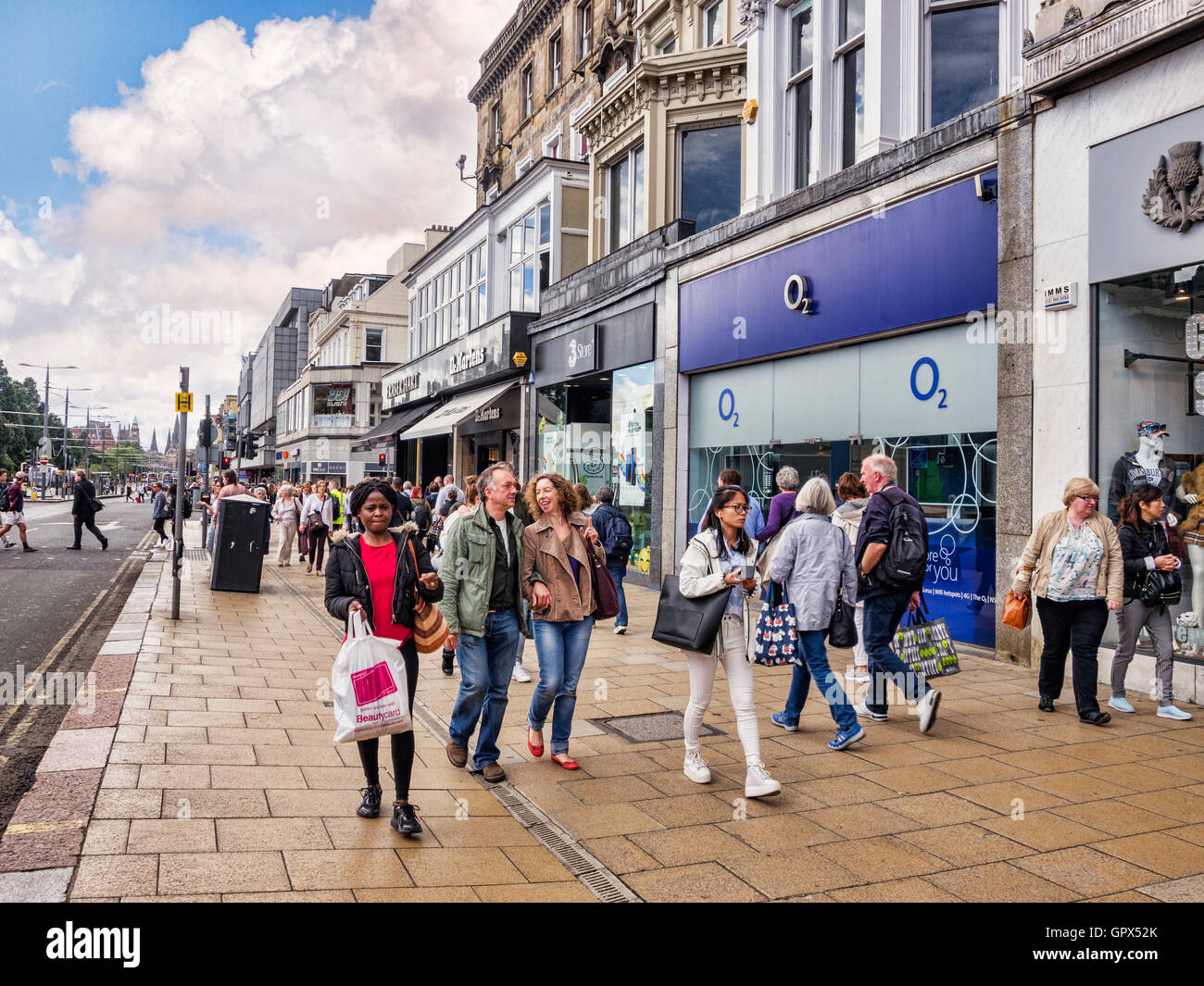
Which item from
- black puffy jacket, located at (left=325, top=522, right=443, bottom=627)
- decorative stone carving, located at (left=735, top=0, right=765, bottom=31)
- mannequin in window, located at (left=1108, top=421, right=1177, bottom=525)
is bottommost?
black puffy jacket, located at (left=325, top=522, right=443, bottom=627)

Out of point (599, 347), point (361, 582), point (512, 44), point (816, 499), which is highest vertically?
point (512, 44)

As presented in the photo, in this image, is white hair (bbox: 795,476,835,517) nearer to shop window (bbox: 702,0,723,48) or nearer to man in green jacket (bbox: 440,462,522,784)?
man in green jacket (bbox: 440,462,522,784)

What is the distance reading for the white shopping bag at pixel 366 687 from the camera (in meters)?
4.44

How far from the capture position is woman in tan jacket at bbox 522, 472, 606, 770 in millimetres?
5777

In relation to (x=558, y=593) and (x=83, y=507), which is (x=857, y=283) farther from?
(x=83, y=507)

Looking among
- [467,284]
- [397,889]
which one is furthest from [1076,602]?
[467,284]

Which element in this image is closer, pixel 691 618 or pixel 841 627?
pixel 691 618

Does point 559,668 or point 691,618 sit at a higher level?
point 691,618

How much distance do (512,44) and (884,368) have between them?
21.2 m

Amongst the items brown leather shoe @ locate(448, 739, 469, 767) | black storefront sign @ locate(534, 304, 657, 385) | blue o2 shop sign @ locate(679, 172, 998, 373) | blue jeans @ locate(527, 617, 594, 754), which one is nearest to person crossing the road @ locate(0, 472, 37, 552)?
black storefront sign @ locate(534, 304, 657, 385)

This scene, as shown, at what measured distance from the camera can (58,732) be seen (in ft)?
19.9

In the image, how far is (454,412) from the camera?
81.1ft

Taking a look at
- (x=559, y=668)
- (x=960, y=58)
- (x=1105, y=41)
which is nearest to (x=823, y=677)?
(x=559, y=668)

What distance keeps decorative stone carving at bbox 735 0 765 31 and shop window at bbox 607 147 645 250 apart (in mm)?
3796
